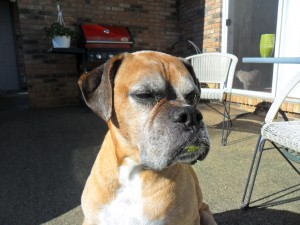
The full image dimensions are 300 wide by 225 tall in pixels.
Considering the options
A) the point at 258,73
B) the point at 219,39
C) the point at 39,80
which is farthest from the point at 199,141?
the point at 39,80

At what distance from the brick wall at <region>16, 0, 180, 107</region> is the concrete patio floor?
1.63 m

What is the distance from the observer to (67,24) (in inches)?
230

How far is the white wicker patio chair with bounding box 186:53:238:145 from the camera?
11.9 feet

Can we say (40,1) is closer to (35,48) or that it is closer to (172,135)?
(35,48)

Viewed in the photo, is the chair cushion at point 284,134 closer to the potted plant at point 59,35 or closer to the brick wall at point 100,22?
the brick wall at point 100,22

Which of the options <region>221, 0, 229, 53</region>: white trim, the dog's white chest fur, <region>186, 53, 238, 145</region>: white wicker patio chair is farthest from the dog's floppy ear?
<region>221, 0, 229, 53</region>: white trim

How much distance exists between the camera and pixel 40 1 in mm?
5523

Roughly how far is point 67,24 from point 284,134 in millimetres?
5230

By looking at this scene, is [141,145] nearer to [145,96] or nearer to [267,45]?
[145,96]

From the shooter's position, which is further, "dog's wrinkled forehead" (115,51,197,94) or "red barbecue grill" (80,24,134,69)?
"red barbecue grill" (80,24,134,69)

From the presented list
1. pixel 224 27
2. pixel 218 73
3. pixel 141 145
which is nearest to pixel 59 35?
pixel 218 73

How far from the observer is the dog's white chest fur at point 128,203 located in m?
1.43

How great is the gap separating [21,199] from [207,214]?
4.86ft

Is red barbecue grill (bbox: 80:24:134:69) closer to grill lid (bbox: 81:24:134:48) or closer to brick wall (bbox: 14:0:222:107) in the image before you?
grill lid (bbox: 81:24:134:48)
